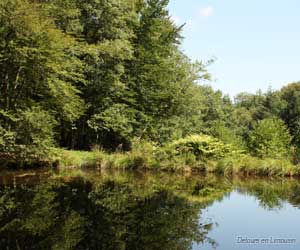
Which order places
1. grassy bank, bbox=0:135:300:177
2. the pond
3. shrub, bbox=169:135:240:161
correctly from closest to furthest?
the pond
grassy bank, bbox=0:135:300:177
shrub, bbox=169:135:240:161

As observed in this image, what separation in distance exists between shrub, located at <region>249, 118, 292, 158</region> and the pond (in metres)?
4.47

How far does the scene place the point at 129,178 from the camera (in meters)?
18.1

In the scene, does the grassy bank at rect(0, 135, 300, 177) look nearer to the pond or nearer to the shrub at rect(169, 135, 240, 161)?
the shrub at rect(169, 135, 240, 161)

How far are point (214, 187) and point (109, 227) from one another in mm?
7783

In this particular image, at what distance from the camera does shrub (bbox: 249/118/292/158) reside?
21.8m

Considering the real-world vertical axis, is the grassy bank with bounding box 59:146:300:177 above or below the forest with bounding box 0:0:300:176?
below

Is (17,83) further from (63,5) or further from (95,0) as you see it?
(95,0)

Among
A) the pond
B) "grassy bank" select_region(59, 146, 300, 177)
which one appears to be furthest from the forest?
the pond

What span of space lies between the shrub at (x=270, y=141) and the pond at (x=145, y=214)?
14.7 feet

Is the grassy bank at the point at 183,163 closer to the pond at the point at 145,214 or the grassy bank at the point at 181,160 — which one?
the grassy bank at the point at 181,160

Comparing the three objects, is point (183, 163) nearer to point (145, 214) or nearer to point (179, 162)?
point (179, 162)

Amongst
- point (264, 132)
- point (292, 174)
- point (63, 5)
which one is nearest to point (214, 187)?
point (292, 174)

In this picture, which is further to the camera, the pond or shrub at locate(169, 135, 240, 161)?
shrub at locate(169, 135, 240, 161)

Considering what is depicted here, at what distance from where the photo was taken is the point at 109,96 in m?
26.8
